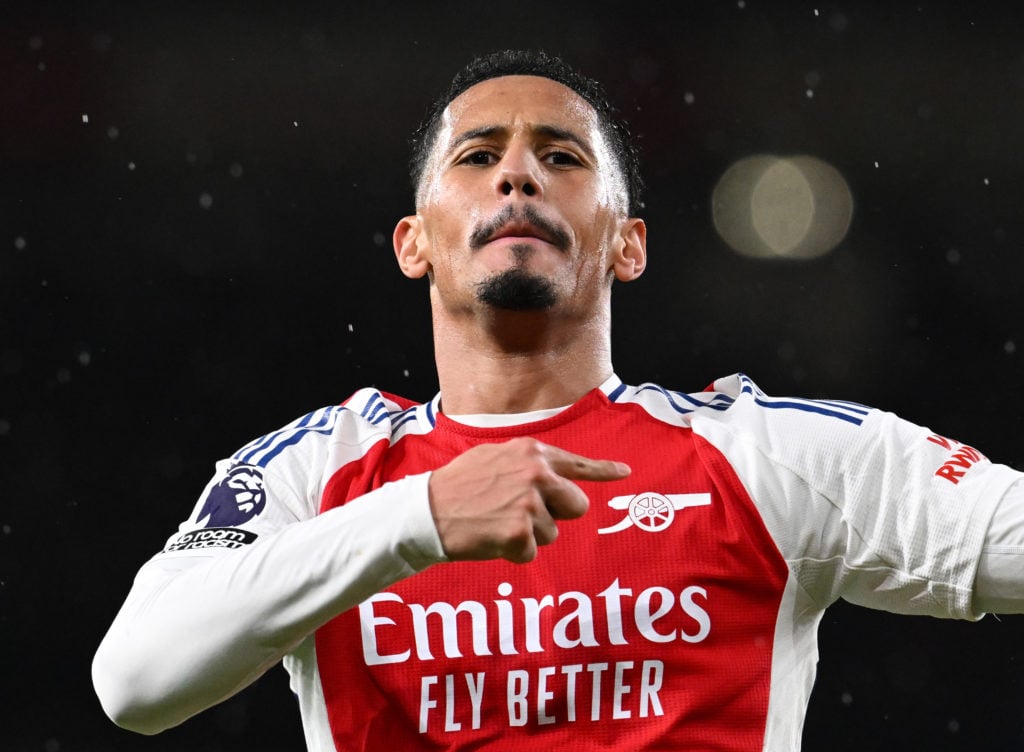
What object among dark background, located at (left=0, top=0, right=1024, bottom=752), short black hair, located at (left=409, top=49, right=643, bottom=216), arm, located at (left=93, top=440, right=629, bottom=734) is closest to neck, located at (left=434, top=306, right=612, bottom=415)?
short black hair, located at (left=409, top=49, right=643, bottom=216)

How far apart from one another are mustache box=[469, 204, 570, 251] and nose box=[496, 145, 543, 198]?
36 millimetres

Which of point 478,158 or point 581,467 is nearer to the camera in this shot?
point 581,467

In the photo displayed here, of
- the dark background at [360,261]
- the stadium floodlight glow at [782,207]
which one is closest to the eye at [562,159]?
the dark background at [360,261]

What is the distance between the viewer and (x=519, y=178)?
245cm

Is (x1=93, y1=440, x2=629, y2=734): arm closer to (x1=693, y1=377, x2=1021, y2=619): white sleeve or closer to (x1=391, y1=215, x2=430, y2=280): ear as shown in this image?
(x1=693, y1=377, x2=1021, y2=619): white sleeve

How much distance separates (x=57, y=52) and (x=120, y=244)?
0.71 metres

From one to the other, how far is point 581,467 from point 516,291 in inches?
27.9

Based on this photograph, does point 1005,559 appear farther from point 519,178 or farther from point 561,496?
point 519,178

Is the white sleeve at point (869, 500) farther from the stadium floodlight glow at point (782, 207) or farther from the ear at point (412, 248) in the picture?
the stadium floodlight glow at point (782, 207)

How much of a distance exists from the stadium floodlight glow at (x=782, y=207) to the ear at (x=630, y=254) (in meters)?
2.23

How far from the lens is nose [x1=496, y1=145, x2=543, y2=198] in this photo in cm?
245

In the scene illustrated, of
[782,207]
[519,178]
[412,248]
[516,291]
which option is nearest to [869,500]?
[516,291]

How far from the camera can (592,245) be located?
99.6 inches

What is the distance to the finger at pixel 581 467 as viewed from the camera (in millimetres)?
1757
